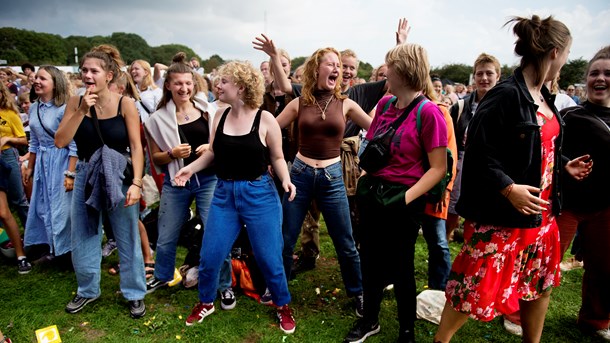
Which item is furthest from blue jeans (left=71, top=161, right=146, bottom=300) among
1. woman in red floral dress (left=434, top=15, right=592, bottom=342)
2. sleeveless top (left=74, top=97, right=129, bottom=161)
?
woman in red floral dress (left=434, top=15, right=592, bottom=342)

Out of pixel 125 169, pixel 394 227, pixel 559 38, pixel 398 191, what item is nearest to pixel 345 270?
pixel 394 227

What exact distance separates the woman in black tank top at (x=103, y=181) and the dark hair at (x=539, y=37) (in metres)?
2.86

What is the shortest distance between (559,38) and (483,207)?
100cm

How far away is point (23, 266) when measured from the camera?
4098mm

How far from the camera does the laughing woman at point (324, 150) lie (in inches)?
121

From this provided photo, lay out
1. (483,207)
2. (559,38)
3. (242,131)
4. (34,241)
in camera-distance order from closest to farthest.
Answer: (559,38) → (483,207) → (242,131) → (34,241)

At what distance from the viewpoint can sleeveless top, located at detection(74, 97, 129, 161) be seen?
2988mm

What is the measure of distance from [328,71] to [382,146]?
1031mm

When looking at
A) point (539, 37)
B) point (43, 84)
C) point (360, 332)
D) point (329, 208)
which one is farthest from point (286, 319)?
point (43, 84)

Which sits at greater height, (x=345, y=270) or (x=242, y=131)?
(x=242, y=131)

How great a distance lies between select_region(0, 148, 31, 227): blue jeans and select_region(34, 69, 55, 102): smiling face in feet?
3.20

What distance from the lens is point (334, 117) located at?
309 cm

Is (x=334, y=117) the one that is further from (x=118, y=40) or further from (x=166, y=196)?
(x=118, y=40)

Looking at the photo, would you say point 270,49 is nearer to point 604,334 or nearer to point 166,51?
point 604,334
